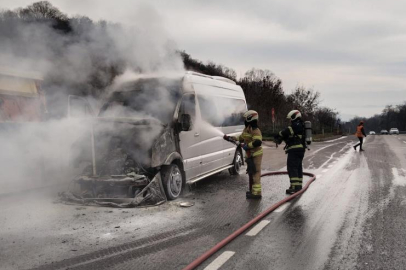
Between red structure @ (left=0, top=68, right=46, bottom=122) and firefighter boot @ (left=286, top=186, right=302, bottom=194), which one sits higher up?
red structure @ (left=0, top=68, right=46, bottom=122)

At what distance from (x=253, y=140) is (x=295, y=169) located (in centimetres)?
123

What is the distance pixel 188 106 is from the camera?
759 centimetres

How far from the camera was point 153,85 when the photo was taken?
7.64 m

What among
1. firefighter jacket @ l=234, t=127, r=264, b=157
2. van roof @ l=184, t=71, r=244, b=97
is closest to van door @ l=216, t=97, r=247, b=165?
van roof @ l=184, t=71, r=244, b=97

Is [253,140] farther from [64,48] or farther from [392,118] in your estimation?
[392,118]

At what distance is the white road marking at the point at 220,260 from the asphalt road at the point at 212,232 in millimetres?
11

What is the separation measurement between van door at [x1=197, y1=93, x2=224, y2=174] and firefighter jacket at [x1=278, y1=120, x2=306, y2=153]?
160 centimetres

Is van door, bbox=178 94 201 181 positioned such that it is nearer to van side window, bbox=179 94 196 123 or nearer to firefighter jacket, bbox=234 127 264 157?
van side window, bbox=179 94 196 123

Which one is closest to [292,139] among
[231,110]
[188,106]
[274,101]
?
[188,106]

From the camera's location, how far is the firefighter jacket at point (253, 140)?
24.2 ft

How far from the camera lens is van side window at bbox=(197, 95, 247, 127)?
832 cm

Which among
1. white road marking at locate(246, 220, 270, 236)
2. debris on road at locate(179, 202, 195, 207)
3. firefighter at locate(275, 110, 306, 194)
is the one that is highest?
firefighter at locate(275, 110, 306, 194)

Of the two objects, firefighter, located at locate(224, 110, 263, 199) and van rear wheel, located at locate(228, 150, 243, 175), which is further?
van rear wheel, located at locate(228, 150, 243, 175)

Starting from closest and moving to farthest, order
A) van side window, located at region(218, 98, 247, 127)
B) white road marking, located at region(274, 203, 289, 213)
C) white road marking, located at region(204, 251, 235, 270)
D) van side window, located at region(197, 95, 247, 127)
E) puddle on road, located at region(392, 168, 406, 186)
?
1. white road marking, located at region(204, 251, 235, 270)
2. white road marking, located at region(274, 203, 289, 213)
3. van side window, located at region(197, 95, 247, 127)
4. puddle on road, located at region(392, 168, 406, 186)
5. van side window, located at region(218, 98, 247, 127)
